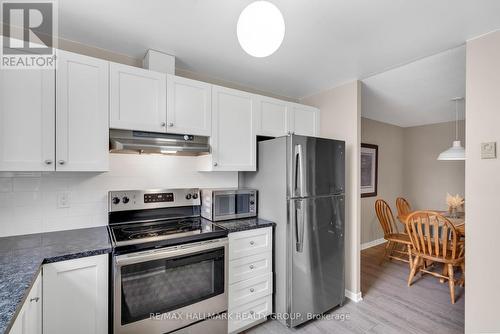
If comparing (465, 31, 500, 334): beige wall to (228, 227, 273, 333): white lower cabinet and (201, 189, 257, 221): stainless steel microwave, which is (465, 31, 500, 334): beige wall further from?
(201, 189, 257, 221): stainless steel microwave

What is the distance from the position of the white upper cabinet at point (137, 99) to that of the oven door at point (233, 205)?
82 centimetres

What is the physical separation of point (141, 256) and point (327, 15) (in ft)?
6.63

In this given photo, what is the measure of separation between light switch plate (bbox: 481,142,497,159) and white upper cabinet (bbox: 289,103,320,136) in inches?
62.2

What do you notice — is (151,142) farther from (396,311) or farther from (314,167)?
(396,311)

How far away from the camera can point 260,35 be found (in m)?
1.07

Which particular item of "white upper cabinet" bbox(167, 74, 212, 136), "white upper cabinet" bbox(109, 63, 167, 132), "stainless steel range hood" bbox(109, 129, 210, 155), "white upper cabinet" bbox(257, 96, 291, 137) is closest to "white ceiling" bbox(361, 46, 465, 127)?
"white upper cabinet" bbox(257, 96, 291, 137)

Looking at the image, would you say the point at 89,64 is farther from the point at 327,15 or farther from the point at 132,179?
the point at 327,15

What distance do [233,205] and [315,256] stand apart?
0.92 m

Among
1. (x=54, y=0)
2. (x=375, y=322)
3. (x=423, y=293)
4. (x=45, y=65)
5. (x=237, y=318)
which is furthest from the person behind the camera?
(x=423, y=293)

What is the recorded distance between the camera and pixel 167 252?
1666mm

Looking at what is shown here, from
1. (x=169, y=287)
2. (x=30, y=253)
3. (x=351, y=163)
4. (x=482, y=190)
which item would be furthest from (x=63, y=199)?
(x=482, y=190)

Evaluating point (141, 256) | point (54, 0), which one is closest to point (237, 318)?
point (141, 256)

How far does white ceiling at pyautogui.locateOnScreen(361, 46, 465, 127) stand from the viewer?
7.79 ft

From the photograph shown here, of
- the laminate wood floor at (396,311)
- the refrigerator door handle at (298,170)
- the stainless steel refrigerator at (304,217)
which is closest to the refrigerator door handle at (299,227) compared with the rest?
the stainless steel refrigerator at (304,217)
